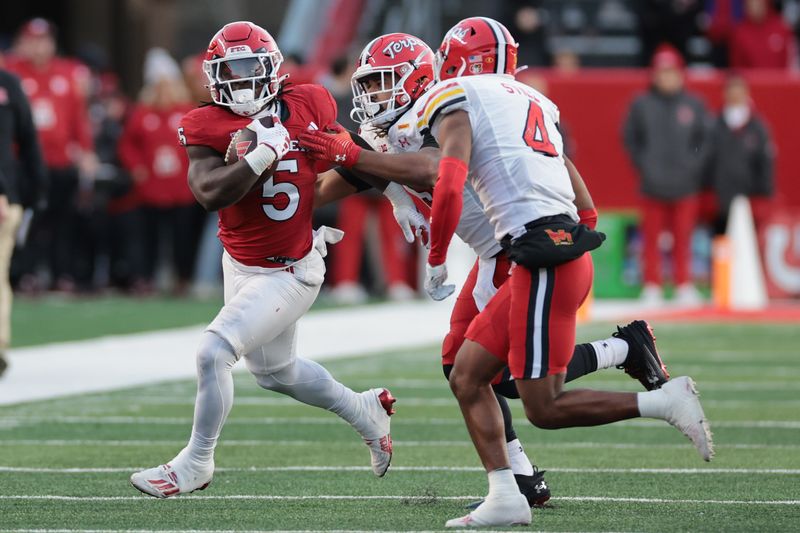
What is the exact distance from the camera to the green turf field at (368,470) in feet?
17.4

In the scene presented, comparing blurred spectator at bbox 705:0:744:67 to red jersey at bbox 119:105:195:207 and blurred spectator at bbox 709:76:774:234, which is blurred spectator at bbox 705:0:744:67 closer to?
blurred spectator at bbox 709:76:774:234

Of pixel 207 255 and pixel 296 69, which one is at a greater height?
pixel 296 69

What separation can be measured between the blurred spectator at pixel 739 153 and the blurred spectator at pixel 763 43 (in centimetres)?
245

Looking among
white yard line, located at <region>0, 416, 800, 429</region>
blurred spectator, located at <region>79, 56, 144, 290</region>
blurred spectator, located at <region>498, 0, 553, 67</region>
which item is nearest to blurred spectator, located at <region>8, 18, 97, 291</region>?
blurred spectator, located at <region>79, 56, 144, 290</region>

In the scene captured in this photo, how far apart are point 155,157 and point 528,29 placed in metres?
4.01

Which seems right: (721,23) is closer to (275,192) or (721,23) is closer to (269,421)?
(269,421)

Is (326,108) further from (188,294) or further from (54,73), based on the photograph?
(188,294)

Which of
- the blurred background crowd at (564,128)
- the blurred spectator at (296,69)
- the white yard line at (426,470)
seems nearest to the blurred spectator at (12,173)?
the white yard line at (426,470)

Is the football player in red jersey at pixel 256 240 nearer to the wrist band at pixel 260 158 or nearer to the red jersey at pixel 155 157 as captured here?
the wrist band at pixel 260 158

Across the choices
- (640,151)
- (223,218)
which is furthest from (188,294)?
(223,218)

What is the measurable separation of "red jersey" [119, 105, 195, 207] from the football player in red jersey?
9.83 m

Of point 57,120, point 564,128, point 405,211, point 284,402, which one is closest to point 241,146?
point 405,211

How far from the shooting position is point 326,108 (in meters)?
5.95

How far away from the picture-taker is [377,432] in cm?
→ 614
